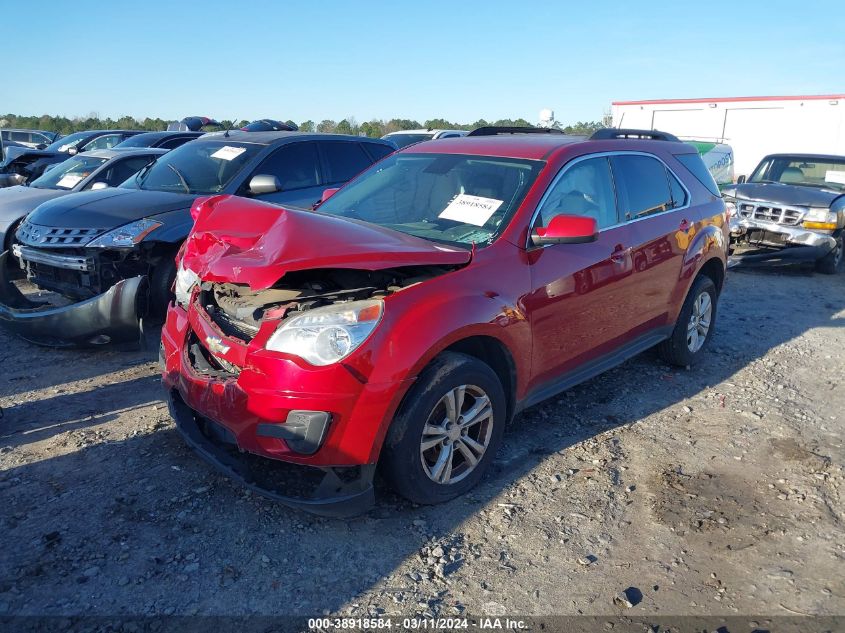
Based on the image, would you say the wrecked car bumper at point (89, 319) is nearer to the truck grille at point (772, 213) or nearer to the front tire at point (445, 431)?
the front tire at point (445, 431)

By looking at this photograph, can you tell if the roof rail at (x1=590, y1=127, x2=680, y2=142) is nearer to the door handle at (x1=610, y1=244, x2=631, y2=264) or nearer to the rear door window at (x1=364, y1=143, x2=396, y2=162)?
the door handle at (x1=610, y1=244, x2=631, y2=264)

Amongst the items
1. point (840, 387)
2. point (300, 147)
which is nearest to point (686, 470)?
point (840, 387)

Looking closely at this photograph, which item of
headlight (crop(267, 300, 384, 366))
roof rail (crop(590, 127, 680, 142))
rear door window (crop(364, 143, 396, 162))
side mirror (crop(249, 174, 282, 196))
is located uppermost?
roof rail (crop(590, 127, 680, 142))

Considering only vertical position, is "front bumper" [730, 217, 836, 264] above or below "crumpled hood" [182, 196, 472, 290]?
below

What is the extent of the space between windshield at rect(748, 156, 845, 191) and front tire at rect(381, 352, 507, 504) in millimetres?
9766

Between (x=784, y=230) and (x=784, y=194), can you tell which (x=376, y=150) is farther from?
(x=784, y=194)

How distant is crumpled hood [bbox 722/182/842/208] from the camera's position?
9.81 m

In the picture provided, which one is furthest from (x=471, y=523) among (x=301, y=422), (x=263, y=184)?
(x=263, y=184)

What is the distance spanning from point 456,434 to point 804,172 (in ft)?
33.9

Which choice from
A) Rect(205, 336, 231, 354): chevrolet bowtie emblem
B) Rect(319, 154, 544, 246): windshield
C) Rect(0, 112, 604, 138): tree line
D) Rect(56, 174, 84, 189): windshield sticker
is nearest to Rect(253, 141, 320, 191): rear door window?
Rect(319, 154, 544, 246): windshield

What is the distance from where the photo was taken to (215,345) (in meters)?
3.21

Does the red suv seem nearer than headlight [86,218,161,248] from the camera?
Yes

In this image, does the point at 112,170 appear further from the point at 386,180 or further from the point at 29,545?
the point at 29,545

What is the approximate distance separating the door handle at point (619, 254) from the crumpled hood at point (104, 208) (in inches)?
149
